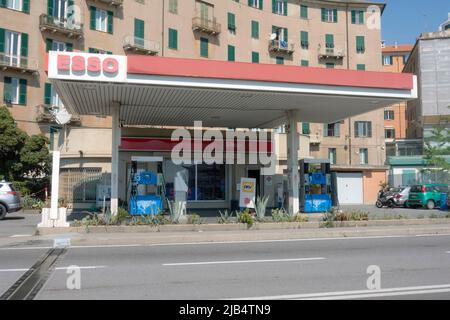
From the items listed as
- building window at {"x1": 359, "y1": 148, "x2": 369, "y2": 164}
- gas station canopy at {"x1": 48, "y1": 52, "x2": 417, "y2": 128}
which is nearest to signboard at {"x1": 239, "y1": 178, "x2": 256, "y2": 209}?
gas station canopy at {"x1": 48, "y1": 52, "x2": 417, "y2": 128}

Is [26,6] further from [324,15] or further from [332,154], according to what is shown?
[332,154]

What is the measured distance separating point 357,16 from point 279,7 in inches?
381

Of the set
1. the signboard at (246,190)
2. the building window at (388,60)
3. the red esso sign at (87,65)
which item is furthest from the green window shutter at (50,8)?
the building window at (388,60)

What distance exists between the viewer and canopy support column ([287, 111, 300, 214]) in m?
19.1

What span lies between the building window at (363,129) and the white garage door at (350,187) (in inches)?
440

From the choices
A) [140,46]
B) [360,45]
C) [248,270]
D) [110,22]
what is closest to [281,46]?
[360,45]

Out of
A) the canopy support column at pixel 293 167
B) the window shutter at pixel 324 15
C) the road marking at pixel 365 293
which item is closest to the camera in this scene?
the road marking at pixel 365 293

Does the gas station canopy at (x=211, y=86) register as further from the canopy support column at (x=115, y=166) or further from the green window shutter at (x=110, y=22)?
the green window shutter at (x=110, y=22)

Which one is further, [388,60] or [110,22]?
[388,60]

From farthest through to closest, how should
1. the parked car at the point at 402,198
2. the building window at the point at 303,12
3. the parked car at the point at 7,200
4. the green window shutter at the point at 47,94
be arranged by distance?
1. the building window at the point at 303,12
2. the green window shutter at the point at 47,94
3. the parked car at the point at 402,198
4. the parked car at the point at 7,200

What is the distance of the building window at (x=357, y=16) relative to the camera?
5053 cm

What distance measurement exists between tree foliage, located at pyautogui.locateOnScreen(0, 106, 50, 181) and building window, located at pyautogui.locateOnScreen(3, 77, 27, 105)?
9.27ft

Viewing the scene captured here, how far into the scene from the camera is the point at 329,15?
5016 cm

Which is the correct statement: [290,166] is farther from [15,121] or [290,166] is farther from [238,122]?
[15,121]
